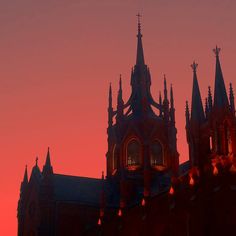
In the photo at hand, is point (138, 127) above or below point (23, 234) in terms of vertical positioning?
above

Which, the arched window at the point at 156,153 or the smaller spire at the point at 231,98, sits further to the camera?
the arched window at the point at 156,153

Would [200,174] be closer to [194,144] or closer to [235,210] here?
[235,210]

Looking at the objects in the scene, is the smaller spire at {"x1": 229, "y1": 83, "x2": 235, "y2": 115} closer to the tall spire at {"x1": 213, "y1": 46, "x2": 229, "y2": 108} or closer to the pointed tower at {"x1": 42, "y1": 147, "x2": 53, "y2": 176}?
the tall spire at {"x1": 213, "y1": 46, "x2": 229, "y2": 108}

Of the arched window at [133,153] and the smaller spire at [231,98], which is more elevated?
the arched window at [133,153]

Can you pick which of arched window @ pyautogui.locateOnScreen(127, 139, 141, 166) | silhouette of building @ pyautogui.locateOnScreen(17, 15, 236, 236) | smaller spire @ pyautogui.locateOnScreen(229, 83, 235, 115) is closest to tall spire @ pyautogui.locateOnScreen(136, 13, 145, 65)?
silhouette of building @ pyautogui.locateOnScreen(17, 15, 236, 236)

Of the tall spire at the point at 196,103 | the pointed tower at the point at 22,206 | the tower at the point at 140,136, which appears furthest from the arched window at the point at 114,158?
the tall spire at the point at 196,103

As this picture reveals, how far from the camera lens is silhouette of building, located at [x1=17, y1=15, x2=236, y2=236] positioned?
50.6 m

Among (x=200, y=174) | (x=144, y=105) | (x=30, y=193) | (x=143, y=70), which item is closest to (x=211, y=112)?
(x=200, y=174)

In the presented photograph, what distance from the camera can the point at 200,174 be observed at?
169 feet

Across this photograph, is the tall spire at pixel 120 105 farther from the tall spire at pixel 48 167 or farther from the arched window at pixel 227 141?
the arched window at pixel 227 141

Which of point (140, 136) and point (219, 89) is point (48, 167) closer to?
point (140, 136)

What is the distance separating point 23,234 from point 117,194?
16042 mm

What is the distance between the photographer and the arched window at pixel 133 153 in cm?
7800

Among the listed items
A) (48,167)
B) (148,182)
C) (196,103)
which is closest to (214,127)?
(196,103)
